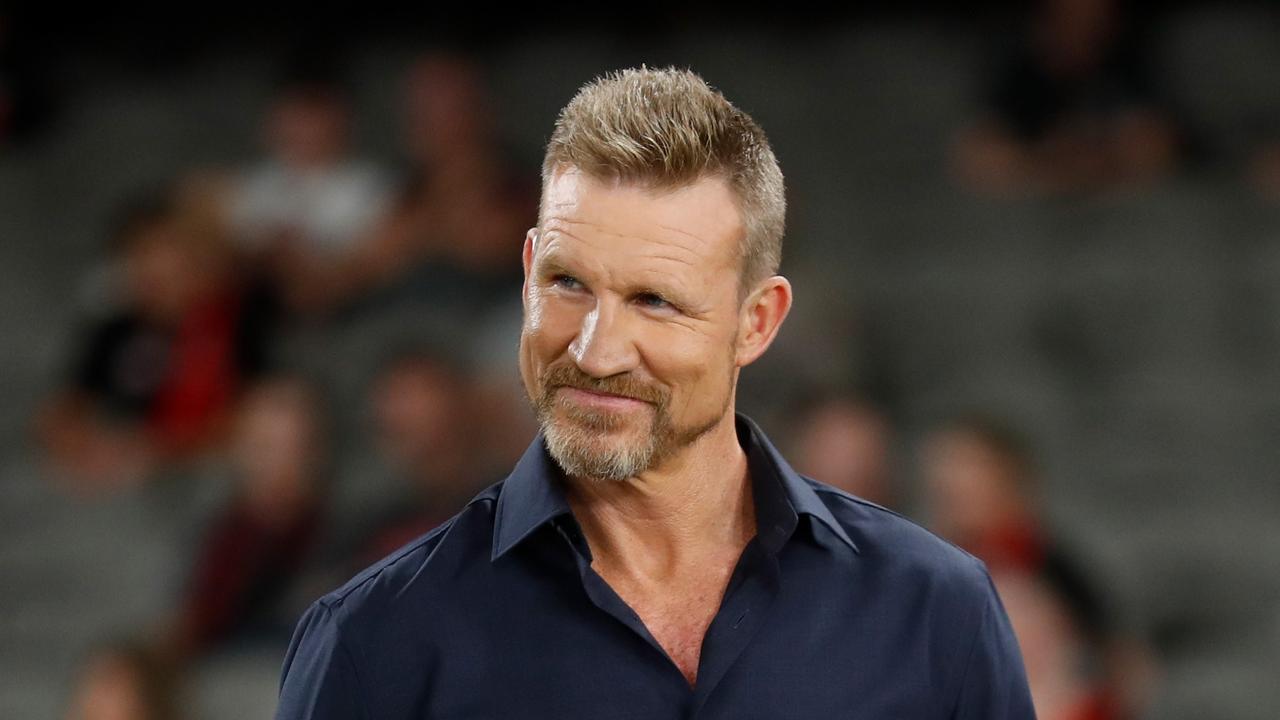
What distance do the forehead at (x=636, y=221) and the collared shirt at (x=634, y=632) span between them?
8.1 inches

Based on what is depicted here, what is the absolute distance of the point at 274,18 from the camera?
5.76 meters

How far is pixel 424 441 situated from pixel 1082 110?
6.50 ft

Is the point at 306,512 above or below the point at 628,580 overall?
below

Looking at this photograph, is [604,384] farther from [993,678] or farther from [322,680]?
[993,678]

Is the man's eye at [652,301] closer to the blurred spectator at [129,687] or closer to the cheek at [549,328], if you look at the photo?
the cheek at [549,328]

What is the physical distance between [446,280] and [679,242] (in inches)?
128

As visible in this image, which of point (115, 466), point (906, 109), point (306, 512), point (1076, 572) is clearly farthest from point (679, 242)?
point (906, 109)

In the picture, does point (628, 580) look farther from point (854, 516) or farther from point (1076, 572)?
point (1076, 572)

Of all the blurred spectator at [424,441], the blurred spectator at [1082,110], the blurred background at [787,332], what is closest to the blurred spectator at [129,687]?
the blurred background at [787,332]

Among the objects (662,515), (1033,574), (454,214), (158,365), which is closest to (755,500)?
(662,515)

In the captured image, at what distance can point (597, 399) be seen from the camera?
131 centimetres

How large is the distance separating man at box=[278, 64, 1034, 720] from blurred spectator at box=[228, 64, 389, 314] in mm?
3394

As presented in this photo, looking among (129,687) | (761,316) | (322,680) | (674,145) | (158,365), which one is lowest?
(129,687)

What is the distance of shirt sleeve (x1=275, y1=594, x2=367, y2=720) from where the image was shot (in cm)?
129
